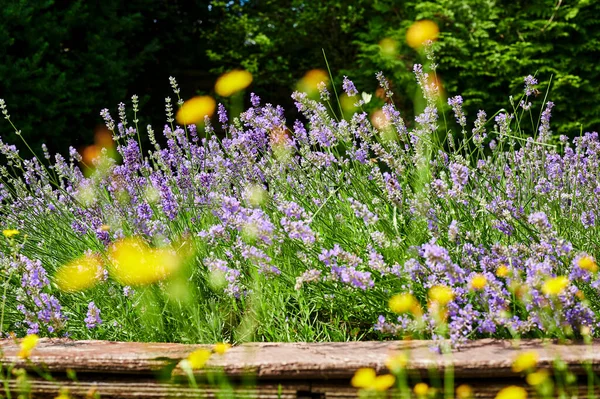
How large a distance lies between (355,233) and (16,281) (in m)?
1.50

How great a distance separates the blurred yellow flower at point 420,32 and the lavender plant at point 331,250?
4547 mm

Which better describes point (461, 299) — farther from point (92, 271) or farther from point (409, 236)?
point (92, 271)

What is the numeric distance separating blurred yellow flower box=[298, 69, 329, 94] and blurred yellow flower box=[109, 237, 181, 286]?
260 inches

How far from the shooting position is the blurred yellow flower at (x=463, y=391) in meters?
1.77

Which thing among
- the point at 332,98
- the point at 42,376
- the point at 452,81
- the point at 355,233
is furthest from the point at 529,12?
the point at 42,376

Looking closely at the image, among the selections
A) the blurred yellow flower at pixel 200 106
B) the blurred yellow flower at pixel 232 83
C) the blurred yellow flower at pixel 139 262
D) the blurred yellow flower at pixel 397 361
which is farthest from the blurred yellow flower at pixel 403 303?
the blurred yellow flower at pixel 232 83

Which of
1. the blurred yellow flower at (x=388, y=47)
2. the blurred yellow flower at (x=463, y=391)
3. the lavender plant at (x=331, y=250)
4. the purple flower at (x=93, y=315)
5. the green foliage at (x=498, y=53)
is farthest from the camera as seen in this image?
the blurred yellow flower at (x=388, y=47)

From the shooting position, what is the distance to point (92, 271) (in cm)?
277

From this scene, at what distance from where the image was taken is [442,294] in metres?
1.96

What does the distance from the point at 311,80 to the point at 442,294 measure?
7.87m

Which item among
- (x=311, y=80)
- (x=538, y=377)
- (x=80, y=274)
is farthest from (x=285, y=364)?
(x=311, y=80)

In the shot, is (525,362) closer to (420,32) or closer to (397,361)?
(397,361)

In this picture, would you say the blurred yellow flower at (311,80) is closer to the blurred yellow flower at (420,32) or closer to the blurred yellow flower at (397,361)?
the blurred yellow flower at (420,32)

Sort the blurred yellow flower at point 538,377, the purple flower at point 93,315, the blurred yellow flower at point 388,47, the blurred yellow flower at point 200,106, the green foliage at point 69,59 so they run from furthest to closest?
the blurred yellow flower at point 200,106 < the blurred yellow flower at point 388,47 < the green foliage at point 69,59 < the purple flower at point 93,315 < the blurred yellow flower at point 538,377
